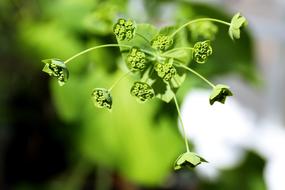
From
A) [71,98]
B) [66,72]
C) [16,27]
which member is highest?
[16,27]

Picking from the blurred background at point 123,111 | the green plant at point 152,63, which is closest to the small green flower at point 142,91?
the green plant at point 152,63

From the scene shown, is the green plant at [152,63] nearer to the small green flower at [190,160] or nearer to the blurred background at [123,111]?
the small green flower at [190,160]

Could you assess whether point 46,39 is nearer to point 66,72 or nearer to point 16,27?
point 16,27

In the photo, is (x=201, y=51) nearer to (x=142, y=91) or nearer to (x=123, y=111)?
(x=142, y=91)

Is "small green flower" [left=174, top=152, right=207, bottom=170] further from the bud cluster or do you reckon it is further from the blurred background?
the blurred background

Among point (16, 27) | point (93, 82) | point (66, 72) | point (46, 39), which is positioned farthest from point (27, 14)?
point (66, 72)

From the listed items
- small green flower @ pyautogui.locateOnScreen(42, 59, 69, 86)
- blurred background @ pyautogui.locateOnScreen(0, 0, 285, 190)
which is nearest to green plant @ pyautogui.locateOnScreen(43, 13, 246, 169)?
small green flower @ pyautogui.locateOnScreen(42, 59, 69, 86)

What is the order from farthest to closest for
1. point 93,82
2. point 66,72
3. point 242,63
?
point 242,63 → point 93,82 → point 66,72

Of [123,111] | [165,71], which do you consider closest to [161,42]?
[165,71]
